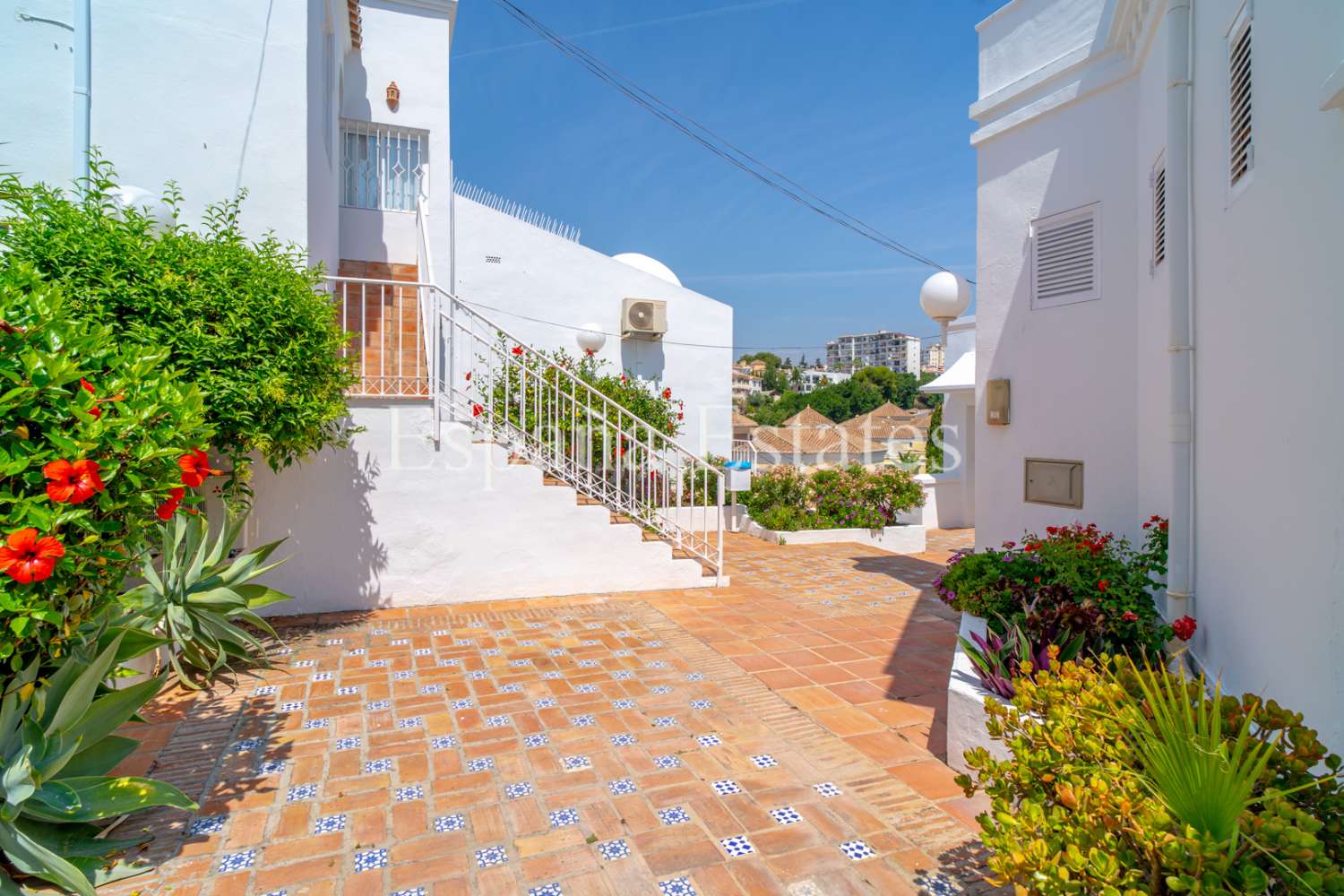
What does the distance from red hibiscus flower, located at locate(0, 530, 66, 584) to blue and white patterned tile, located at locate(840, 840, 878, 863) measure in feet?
9.02

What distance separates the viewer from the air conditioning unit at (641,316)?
11.8 m

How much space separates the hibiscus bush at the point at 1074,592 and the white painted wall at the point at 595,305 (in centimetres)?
832

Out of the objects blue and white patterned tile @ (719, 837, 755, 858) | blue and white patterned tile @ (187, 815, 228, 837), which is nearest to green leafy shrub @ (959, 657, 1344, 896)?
blue and white patterned tile @ (719, 837, 755, 858)

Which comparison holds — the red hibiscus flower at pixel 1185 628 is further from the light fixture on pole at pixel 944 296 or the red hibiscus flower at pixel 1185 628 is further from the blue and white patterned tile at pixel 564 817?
the light fixture on pole at pixel 944 296

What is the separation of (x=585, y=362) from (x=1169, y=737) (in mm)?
9479

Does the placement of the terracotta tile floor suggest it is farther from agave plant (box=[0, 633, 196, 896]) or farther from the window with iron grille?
the window with iron grille

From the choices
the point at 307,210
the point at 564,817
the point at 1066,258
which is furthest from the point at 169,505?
the point at 1066,258

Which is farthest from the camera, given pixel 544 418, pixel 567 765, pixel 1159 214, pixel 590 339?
pixel 590 339

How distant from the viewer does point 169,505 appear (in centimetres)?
276

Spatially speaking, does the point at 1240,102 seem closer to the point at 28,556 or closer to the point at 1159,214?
the point at 1159,214

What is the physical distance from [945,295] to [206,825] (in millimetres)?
9861

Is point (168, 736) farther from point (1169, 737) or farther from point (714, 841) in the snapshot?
point (1169, 737)

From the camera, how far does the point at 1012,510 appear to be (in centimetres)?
627

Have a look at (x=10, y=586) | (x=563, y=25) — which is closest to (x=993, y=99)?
(x=10, y=586)
